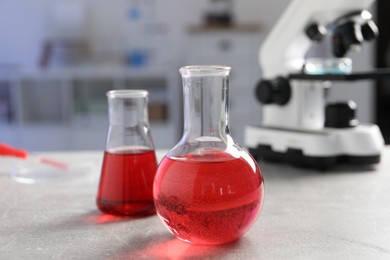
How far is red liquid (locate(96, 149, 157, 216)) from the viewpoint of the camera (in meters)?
0.73

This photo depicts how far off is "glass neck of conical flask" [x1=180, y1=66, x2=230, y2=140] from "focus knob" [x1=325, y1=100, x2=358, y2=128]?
1.78ft

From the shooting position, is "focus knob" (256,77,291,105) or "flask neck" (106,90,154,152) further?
"focus knob" (256,77,291,105)

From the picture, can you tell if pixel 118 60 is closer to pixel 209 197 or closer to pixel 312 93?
pixel 312 93

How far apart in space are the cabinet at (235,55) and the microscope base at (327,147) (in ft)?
7.17

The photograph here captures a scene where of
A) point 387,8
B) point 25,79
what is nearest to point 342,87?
point 387,8

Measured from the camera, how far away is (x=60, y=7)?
11.9 ft

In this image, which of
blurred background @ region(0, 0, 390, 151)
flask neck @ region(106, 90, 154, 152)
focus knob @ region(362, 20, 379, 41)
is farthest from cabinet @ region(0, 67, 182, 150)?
flask neck @ region(106, 90, 154, 152)

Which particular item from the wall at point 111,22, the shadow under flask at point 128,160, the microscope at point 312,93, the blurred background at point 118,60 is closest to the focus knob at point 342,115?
the microscope at point 312,93

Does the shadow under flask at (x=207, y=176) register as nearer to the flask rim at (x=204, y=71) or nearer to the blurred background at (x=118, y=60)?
the flask rim at (x=204, y=71)

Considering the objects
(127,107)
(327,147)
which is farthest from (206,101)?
(327,147)

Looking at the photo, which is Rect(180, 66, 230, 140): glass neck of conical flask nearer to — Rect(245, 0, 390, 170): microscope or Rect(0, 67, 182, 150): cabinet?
Rect(245, 0, 390, 170): microscope

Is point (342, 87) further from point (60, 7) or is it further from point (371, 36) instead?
point (371, 36)

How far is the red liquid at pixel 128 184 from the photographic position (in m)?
0.73

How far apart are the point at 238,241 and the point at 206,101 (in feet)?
0.57
